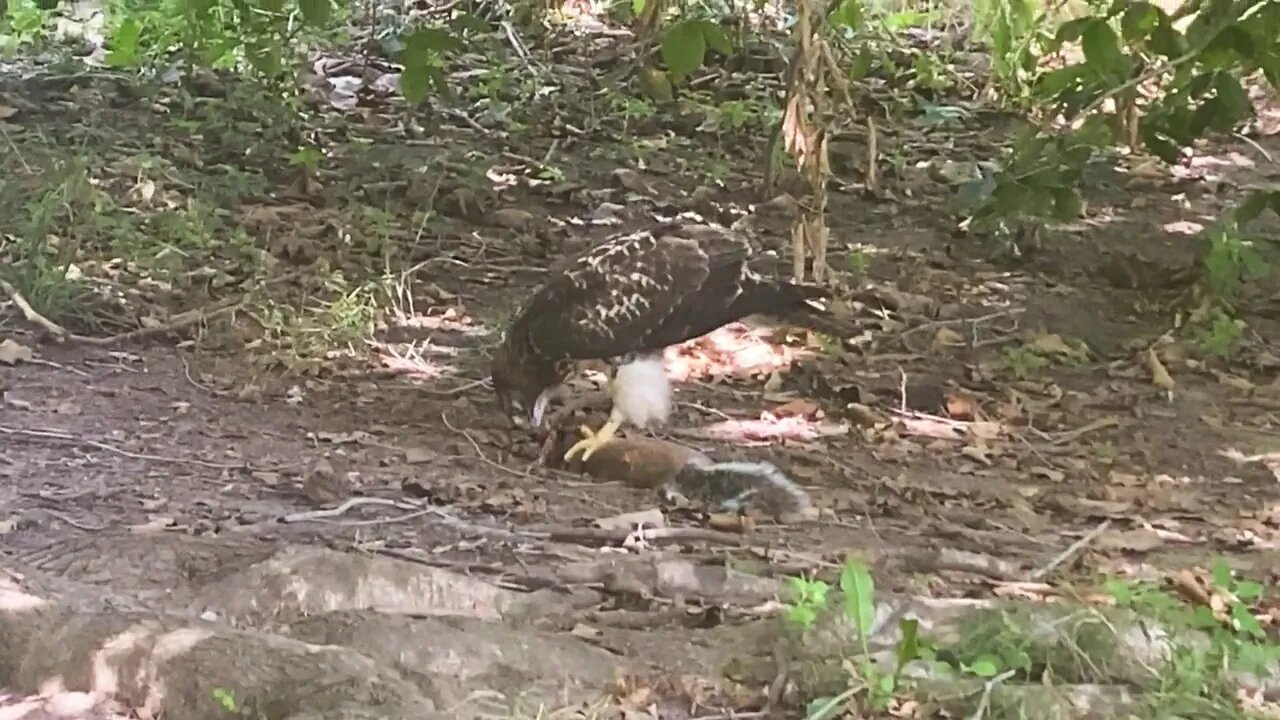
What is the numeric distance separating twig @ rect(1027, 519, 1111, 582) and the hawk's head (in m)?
1.60

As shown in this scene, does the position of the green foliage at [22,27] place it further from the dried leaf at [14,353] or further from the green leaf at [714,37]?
the green leaf at [714,37]

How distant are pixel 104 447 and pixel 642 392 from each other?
151 centimetres

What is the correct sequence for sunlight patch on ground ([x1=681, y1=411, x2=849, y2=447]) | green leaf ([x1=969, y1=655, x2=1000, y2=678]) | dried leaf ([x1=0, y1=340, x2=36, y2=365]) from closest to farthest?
1. green leaf ([x1=969, y1=655, x2=1000, y2=678])
2. sunlight patch on ground ([x1=681, y1=411, x2=849, y2=447])
3. dried leaf ([x1=0, y1=340, x2=36, y2=365])

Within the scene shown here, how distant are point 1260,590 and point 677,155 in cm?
496

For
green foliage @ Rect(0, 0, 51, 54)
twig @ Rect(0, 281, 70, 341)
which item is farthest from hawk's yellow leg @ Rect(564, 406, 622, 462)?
green foliage @ Rect(0, 0, 51, 54)

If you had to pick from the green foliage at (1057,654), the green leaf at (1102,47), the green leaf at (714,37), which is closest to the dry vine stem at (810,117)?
the green leaf at (714,37)

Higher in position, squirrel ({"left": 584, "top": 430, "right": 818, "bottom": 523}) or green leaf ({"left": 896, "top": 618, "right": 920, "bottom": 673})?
green leaf ({"left": 896, "top": 618, "right": 920, "bottom": 673})

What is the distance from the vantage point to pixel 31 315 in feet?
16.0

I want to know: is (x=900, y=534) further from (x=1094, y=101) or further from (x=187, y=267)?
(x=187, y=267)

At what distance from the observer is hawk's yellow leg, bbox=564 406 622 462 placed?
418 cm

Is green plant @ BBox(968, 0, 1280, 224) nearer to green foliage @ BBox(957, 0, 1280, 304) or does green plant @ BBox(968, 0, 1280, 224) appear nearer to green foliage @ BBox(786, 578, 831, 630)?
green foliage @ BBox(957, 0, 1280, 304)

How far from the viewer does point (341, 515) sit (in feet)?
11.8

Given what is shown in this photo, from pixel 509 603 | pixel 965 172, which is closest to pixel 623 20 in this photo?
pixel 965 172

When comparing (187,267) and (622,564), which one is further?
(187,267)
